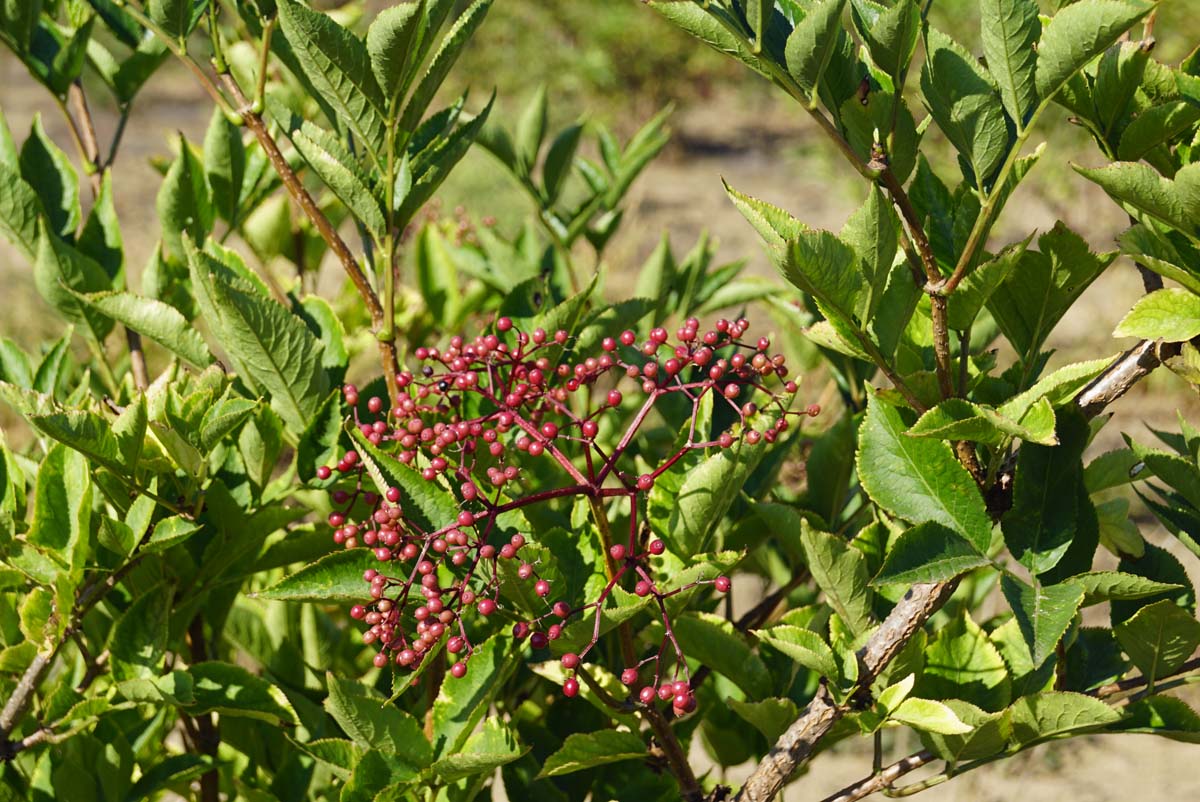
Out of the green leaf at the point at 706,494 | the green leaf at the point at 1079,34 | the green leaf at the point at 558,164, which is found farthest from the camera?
the green leaf at the point at 558,164

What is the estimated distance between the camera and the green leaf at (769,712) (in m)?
0.81

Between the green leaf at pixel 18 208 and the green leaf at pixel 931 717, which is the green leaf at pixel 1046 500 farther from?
the green leaf at pixel 18 208

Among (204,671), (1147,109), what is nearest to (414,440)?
(204,671)

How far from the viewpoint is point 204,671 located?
34.0 inches

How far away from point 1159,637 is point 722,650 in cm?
29

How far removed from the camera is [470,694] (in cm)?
77

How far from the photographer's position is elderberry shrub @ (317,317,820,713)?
0.70 metres

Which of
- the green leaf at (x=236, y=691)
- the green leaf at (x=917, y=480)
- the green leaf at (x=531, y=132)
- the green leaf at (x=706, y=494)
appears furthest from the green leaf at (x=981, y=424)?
the green leaf at (x=531, y=132)

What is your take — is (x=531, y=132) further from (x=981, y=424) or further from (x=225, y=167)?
(x=981, y=424)

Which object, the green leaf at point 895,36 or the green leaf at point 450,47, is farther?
the green leaf at point 450,47

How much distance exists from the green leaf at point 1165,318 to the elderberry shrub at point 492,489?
217mm

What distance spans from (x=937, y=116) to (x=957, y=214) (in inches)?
3.1

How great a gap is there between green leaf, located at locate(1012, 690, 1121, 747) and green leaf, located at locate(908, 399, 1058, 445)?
18cm

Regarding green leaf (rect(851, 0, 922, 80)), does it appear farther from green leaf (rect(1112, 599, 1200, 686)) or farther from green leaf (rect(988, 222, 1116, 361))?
green leaf (rect(1112, 599, 1200, 686))
